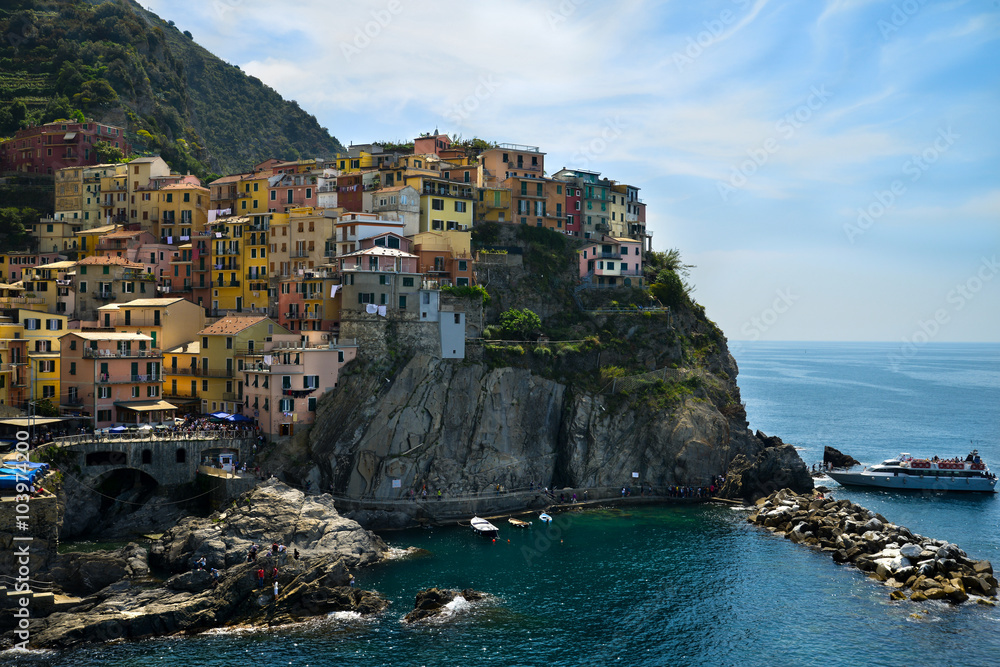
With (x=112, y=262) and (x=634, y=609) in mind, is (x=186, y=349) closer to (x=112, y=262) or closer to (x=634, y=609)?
(x=112, y=262)

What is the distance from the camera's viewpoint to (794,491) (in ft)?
283

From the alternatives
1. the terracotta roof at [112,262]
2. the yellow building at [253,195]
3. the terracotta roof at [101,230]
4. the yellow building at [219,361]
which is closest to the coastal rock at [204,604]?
the yellow building at [219,361]

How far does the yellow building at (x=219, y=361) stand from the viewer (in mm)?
80438

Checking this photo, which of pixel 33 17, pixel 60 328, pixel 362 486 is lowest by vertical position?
pixel 362 486

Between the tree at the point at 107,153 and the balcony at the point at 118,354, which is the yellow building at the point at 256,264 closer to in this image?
the balcony at the point at 118,354

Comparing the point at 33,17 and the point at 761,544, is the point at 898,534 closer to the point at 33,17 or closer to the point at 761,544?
the point at 761,544

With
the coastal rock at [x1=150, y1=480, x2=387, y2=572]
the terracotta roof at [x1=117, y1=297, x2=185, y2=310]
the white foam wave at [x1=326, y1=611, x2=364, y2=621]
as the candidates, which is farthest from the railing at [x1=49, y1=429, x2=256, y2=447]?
the white foam wave at [x1=326, y1=611, x2=364, y2=621]

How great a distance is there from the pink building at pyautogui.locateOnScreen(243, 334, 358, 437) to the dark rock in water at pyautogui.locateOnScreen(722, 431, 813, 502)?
131 ft

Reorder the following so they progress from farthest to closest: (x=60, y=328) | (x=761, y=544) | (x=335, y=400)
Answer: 1. (x=60, y=328)
2. (x=335, y=400)
3. (x=761, y=544)

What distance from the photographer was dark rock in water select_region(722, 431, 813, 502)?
8569 centimetres

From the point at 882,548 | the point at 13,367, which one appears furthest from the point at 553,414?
the point at 13,367

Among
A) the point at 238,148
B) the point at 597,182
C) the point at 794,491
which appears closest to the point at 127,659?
the point at 794,491

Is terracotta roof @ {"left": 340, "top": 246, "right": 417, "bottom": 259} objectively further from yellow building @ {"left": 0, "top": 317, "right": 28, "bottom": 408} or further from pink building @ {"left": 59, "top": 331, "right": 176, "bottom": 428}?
yellow building @ {"left": 0, "top": 317, "right": 28, "bottom": 408}

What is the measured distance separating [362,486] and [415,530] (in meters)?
5.94
